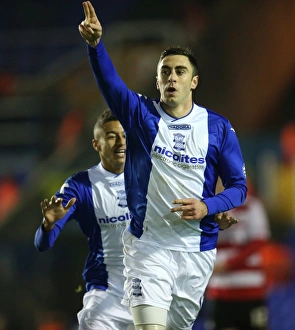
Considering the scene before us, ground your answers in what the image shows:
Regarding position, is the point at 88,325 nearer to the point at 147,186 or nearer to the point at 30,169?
the point at 147,186

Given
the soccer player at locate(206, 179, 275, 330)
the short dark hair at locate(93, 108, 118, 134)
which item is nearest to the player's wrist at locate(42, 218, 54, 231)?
the short dark hair at locate(93, 108, 118, 134)

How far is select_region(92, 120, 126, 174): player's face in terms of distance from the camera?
208 inches

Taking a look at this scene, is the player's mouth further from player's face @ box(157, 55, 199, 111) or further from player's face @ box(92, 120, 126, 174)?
player's face @ box(92, 120, 126, 174)

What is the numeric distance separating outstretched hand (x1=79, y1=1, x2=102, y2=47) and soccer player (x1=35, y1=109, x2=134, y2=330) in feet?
4.04

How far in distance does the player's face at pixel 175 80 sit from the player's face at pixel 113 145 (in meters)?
0.84

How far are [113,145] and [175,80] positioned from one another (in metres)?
1.04

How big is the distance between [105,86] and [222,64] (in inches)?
247

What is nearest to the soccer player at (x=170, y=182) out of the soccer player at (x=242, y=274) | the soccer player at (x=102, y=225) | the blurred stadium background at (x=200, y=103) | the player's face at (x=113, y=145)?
the soccer player at (x=102, y=225)

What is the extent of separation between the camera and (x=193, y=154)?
4.37m

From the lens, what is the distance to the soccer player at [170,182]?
13.9 ft

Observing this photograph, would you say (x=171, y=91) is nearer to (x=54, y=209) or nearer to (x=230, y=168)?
(x=230, y=168)

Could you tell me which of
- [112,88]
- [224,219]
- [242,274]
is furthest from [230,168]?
[242,274]

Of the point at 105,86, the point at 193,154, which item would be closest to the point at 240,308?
the point at 193,154

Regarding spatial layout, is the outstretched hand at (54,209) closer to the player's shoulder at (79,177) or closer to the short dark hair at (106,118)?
the player's shoulder at (79,177)
